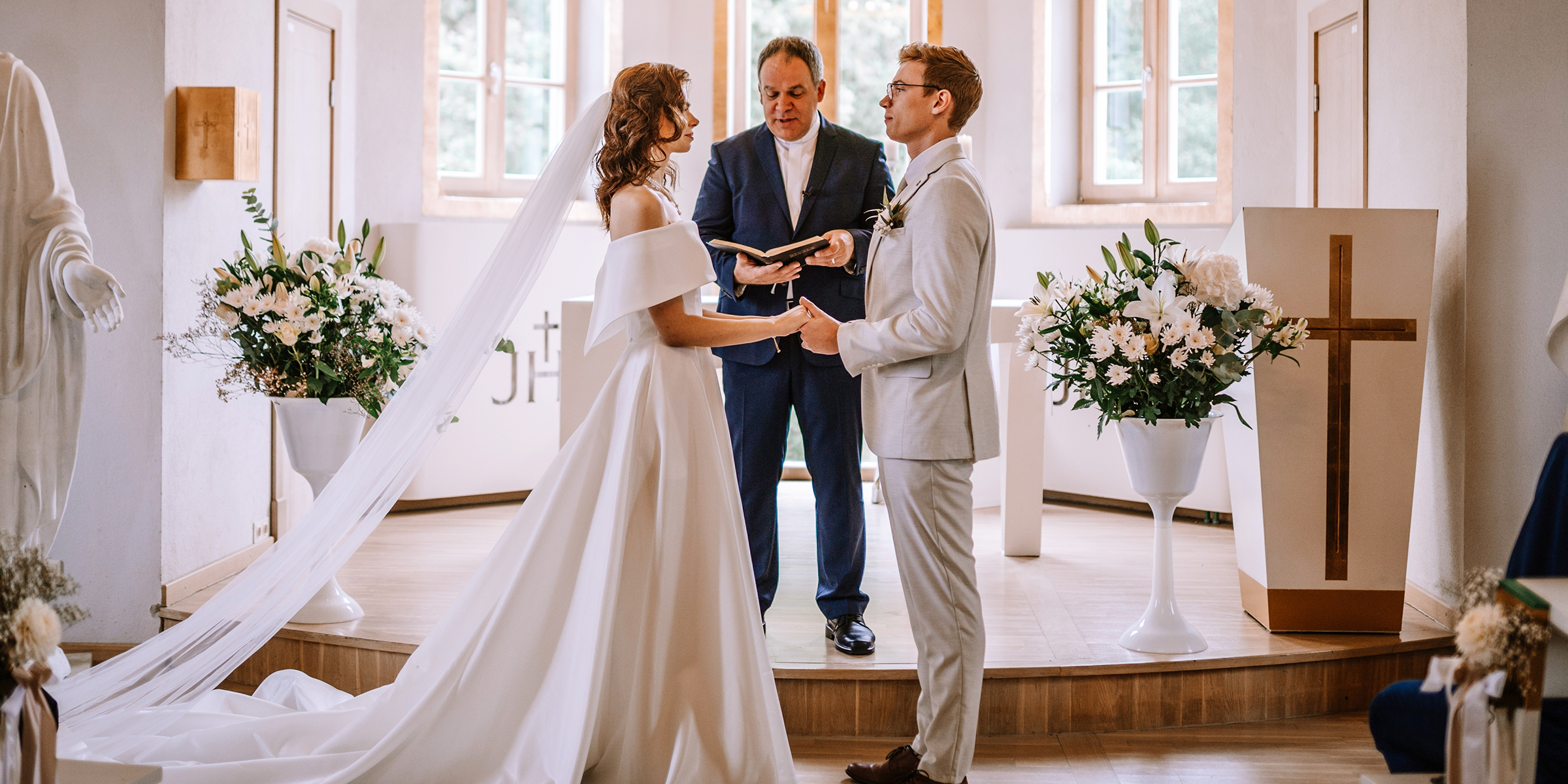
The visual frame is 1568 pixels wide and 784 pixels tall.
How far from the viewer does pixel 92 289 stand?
3.08m

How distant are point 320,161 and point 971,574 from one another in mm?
3723

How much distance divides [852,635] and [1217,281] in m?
1.42

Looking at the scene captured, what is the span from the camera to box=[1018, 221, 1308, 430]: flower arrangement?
130 inches

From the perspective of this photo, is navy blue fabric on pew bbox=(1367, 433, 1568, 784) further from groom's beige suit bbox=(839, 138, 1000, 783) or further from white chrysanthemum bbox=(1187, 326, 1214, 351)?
white chrysanthemum bbox=(1187, 326, 1214, 351)

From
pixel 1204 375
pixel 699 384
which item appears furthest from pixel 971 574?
pixel 1204 375

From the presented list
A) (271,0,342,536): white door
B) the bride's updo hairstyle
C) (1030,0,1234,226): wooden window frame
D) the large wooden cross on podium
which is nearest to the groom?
the bride's updo hairstyle

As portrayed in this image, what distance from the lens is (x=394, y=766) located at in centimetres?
262

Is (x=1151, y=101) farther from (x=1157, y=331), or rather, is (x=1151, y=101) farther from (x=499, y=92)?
(x=499, y=92)

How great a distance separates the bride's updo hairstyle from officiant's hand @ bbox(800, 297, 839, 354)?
482 mm

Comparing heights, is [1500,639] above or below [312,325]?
below

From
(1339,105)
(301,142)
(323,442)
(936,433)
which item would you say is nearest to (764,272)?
(936,433)

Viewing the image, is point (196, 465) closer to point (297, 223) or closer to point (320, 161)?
point (297, 223)

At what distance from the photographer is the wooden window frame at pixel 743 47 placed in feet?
20.0

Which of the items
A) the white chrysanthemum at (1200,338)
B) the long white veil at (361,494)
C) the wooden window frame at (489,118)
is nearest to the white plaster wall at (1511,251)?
the white chrysanthemum at (1200,338)
